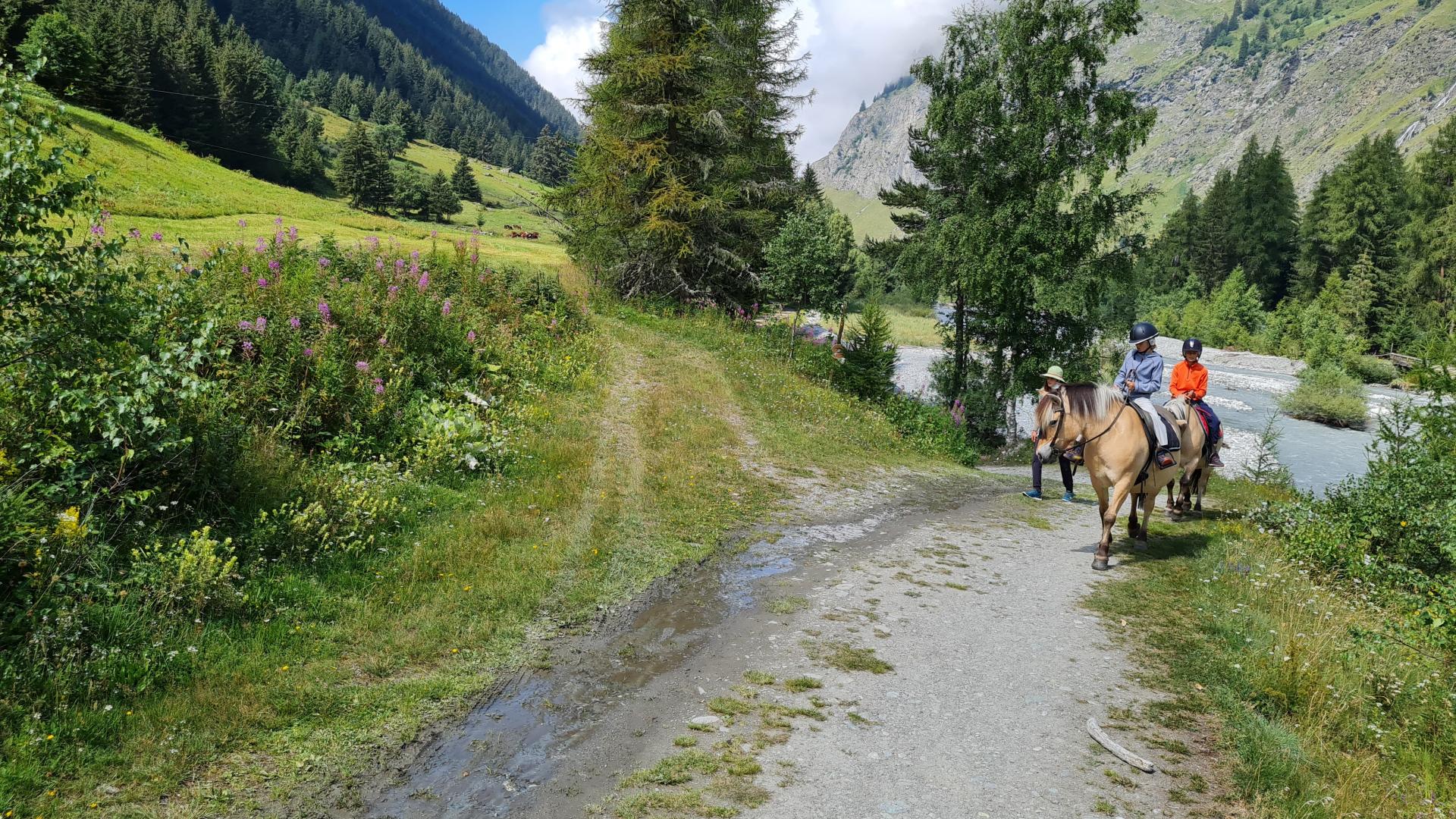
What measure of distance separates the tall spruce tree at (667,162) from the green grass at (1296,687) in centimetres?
1962

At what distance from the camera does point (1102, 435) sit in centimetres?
1052

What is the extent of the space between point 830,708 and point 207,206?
35.3 meters

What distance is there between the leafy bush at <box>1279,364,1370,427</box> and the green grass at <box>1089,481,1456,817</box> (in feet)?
127

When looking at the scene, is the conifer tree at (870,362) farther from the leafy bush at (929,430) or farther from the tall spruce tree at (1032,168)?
the tall spruce tree at (1032,168)

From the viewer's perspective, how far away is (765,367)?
71.6 ft

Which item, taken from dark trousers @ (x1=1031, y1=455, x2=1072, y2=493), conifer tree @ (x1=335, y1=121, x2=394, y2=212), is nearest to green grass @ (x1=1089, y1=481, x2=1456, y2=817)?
dark trousers @ (x1=1031, y1=455, x2=1072, y2=493)

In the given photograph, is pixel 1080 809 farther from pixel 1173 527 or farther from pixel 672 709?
pixel 1173 527

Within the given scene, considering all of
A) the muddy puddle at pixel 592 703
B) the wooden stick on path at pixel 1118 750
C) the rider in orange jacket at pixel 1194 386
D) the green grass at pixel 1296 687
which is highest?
the rider in orange jacket at pixel 1194 386

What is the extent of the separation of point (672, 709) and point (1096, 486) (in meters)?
8.30

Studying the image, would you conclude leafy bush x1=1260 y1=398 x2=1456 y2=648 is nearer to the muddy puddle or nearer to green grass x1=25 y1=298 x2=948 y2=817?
the muddy puddle

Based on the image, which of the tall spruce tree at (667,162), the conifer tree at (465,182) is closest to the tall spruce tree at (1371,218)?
the tall spruce tree at (667,162)

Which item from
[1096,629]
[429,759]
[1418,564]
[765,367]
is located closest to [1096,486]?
[1096,629]

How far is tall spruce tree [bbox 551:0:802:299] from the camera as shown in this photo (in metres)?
24.5

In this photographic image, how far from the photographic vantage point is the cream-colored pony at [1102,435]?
34.1 feet
